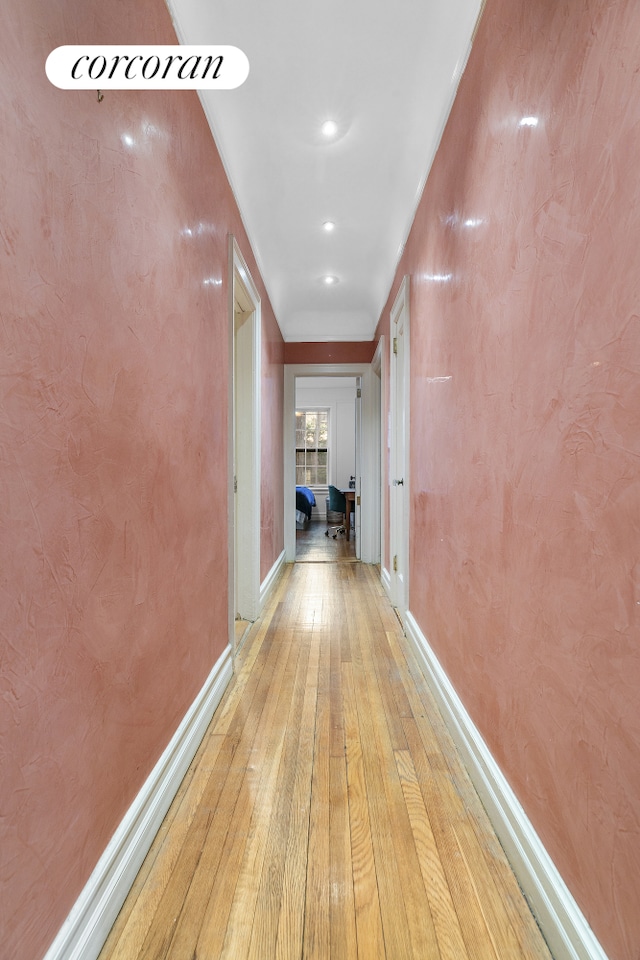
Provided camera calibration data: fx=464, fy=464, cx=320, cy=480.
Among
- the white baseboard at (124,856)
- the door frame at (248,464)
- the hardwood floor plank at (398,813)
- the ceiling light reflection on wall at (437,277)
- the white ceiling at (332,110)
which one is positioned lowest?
the hardwood floor plank at (398,813)

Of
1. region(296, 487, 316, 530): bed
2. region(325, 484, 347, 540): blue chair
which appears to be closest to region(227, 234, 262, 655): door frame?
region(325, 484, 347, 540): blue chair

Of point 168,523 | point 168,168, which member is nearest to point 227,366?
A: point 168,168

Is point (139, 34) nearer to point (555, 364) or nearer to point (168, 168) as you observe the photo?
point (168, 168)

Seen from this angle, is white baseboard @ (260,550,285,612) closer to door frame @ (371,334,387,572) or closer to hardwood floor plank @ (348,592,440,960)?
door frame @ (371,334,387,572)

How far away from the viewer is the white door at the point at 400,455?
2.82 metres

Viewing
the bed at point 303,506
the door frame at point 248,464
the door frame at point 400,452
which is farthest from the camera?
the bed at point 303,506

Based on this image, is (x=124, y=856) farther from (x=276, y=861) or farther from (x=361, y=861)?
(x=361, y=861)

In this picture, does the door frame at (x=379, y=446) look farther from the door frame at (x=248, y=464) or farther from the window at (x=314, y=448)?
the window at (x=314, y=448)

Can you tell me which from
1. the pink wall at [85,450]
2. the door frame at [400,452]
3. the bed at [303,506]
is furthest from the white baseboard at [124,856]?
the bed at [303,506]

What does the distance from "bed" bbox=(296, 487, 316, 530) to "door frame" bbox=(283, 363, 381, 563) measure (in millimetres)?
2739

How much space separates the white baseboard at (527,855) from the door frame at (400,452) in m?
1.25

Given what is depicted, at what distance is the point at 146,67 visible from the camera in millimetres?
1200

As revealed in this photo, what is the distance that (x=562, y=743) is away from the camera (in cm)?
94

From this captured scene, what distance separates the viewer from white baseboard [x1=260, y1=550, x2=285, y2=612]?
133 inches
